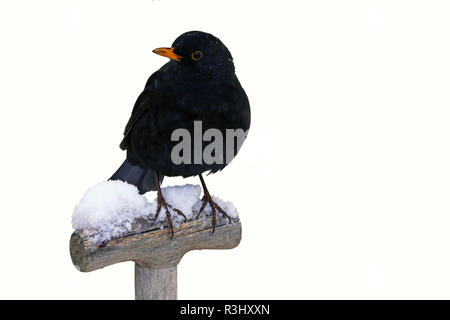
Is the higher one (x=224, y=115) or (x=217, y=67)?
(x=217, y=67)

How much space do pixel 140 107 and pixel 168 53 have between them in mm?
401

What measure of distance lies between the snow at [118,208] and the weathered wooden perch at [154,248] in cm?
4

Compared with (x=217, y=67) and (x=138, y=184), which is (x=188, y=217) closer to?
(x=138, y=184)

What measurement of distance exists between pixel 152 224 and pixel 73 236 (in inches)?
17.2

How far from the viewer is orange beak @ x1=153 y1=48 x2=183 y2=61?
385 cm

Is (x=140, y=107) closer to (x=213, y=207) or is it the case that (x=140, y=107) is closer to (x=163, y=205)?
(x=163, y=205)

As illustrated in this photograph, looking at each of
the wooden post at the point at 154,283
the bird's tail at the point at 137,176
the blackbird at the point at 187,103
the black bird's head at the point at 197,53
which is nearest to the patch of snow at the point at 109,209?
the blackbird at the point at 187,103

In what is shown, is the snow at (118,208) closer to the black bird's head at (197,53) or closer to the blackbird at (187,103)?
the blackbird at (187,103)

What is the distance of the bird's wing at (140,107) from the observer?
4074mm

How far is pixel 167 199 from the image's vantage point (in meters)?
4.31

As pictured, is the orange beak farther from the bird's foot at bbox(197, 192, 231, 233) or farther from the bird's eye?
the bird's foot at bbox(197, 192, 231, 233)

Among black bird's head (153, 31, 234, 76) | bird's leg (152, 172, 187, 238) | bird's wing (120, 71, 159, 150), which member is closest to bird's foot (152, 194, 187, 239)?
bird's leg (152, 172, 187, 238)

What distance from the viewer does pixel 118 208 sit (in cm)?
407
